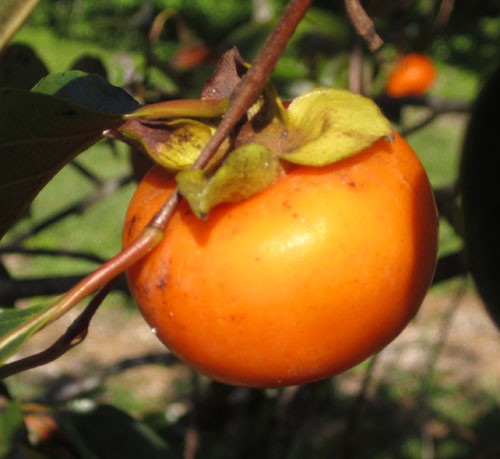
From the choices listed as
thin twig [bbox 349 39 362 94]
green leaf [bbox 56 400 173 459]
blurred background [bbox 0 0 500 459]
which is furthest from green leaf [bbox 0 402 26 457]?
thin twig [bbox 349 39 362 94]

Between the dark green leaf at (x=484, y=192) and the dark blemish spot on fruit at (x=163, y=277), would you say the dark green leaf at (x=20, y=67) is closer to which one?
the dark blemish spot on fruit at (x=163, y=277)

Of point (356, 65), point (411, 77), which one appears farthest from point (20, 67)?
point (411, 77)

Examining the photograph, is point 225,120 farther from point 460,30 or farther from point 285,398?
point 460,30

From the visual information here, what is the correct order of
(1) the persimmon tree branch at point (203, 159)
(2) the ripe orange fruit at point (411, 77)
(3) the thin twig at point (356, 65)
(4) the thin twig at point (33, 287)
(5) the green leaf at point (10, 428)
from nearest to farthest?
(1) the persimmon tree branch at point (203, 159)
(5) the green leaf at point (10, 428)
(4) the thin twig at point (33, 287)
(3) the thin twig at point (356, 65)
(2) the ripe orange fruit at point (411, 77)

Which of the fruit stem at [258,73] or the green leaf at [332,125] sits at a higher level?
the fruit stem at [258,73]

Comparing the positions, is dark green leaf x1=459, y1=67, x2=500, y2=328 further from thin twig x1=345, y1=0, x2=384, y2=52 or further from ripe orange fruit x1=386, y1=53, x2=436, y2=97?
ripe orange fruit x1=386, y1=53, x2=436, y2=97

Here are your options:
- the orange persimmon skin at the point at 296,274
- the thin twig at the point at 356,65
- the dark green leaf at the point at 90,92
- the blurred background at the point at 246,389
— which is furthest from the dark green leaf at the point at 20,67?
the thin twig at the point at 356,65
